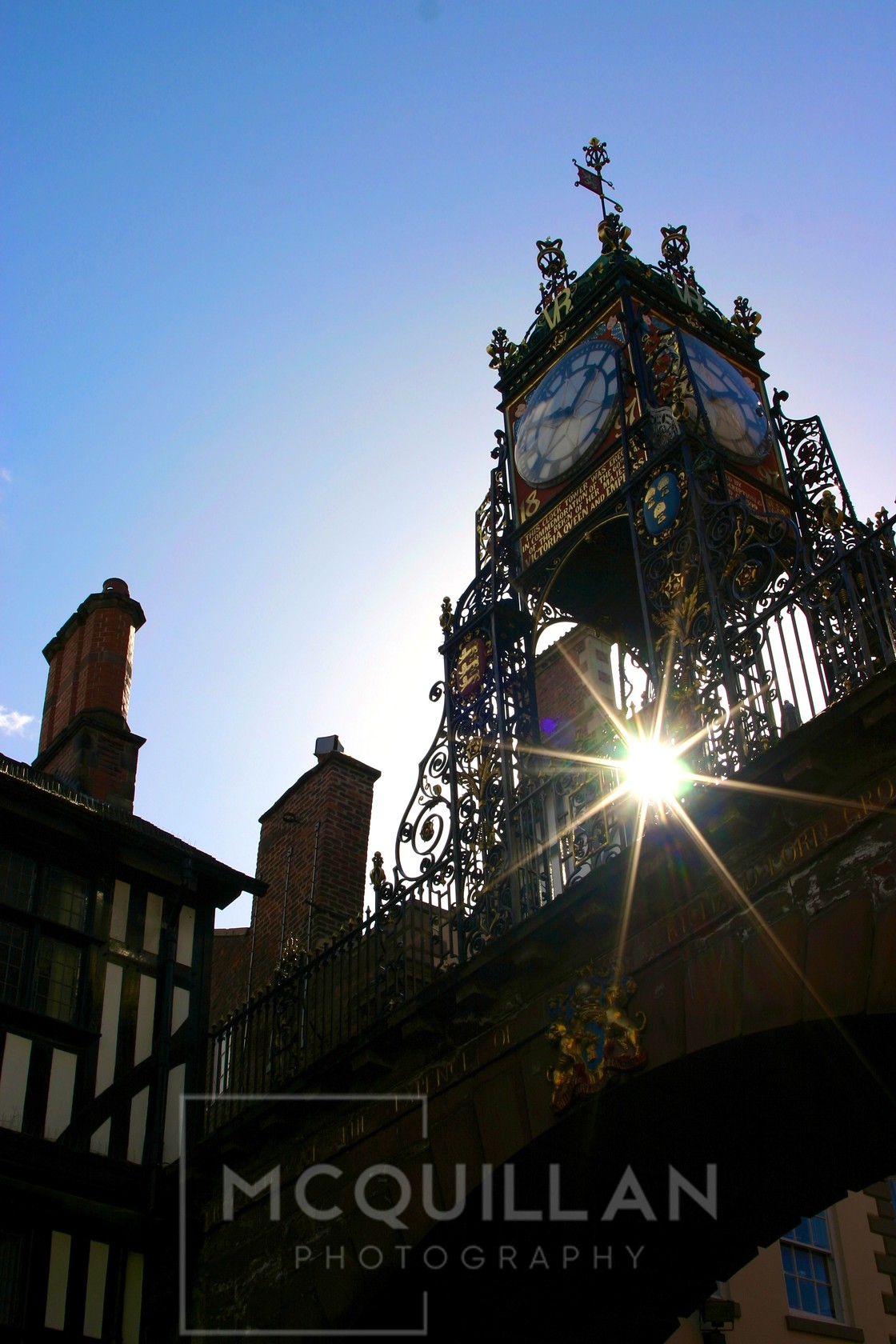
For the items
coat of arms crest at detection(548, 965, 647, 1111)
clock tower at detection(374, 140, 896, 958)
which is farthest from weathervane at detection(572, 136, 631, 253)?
coat of arms crest at detection(548, 965, 647, 1111)

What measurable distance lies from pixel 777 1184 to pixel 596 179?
8.32m

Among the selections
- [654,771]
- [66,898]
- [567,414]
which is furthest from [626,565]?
[66,898]

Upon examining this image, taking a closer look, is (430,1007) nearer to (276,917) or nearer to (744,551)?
(744,551)

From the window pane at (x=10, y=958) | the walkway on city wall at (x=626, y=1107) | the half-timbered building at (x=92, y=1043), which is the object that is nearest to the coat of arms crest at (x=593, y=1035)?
the walkway on city wall at (x=626, y=1107)

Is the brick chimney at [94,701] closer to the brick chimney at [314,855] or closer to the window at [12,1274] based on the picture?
the brick chimney at [314,855]

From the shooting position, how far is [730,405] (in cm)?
1064

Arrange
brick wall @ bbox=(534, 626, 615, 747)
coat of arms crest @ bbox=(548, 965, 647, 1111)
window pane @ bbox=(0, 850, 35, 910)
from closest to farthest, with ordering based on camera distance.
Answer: coat of arms crest @ bbox=(548, 965, 647, 1111), window pane @ bbox=(0, 850, 35, 910), brick wall @ bbox=(534, 626, 615, 747)

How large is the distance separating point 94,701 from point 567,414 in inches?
214

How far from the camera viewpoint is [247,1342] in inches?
356

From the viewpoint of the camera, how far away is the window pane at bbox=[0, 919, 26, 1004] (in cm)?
1014

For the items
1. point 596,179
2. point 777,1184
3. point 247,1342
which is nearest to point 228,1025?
point 247,1342

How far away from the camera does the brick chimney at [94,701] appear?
42.4 ft

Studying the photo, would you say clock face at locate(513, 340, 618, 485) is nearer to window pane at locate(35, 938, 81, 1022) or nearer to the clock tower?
the clock tower

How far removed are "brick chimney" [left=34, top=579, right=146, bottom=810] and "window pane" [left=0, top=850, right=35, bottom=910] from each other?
5.85 feet
